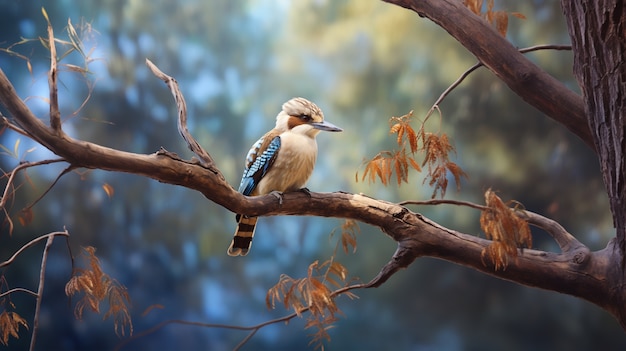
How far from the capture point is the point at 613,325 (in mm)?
2881

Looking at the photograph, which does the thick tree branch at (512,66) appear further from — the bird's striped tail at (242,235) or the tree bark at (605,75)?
the bird's striped tail at (242,235)

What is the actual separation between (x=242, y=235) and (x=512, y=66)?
3.45 ft

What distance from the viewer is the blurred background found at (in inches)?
111

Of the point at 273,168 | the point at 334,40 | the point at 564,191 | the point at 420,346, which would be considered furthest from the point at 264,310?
the point at 564,191

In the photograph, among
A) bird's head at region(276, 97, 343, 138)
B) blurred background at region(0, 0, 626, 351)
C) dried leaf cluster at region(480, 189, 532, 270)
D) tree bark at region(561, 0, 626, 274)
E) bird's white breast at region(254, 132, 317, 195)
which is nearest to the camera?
tree bark at region(561, 0, 626, 274)

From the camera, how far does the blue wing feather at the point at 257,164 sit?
7.05ft

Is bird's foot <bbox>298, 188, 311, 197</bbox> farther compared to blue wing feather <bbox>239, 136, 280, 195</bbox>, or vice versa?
blue wing feather <bbox>239, 136, 280, 195</bbox>

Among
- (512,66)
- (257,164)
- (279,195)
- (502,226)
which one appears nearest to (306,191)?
(279,195)

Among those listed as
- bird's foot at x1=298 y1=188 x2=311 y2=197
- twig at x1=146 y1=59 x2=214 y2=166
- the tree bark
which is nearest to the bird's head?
bird's foot at x1=298 y1=188 x2=311 y2=197

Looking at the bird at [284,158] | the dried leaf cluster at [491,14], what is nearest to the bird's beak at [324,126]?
the bird at [284,158]

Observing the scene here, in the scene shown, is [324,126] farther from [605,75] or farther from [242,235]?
[605,75]

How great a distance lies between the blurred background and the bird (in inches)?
26.4

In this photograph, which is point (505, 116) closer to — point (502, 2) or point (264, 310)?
point (502, 2)

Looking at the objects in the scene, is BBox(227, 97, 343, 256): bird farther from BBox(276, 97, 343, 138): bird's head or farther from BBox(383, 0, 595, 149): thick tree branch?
BBox(383, 0, 595, 149): thick tree branch
